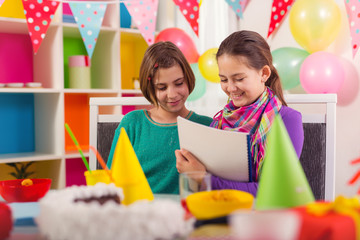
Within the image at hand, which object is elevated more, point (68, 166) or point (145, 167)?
point (145, 167)

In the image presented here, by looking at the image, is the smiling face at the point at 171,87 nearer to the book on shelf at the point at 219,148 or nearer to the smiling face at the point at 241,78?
the smiling face at the point at 241,78

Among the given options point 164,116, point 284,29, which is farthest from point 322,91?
point 164,116

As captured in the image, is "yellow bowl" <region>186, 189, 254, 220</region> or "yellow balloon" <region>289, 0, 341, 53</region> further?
"yellow balloon" <region>289, 0, 341, 53</region>

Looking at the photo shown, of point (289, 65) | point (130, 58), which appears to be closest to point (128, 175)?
point (289, 65)

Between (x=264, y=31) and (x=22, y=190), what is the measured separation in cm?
237

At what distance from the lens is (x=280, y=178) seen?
2.06 feet

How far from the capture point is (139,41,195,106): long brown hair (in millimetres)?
1496

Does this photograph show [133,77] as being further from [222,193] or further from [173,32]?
[222,193]

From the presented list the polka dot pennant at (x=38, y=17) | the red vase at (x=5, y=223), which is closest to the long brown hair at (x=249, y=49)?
the red vase at (x=5, y=223)

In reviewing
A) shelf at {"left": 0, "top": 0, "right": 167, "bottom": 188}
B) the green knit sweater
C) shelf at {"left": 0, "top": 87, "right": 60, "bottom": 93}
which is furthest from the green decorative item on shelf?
the green knit sweater

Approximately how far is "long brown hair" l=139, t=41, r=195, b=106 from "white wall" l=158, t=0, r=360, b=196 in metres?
1.34

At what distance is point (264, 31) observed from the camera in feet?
9.82

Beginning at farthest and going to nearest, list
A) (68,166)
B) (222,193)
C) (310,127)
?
(68,166) < (310,127) < (222,193)

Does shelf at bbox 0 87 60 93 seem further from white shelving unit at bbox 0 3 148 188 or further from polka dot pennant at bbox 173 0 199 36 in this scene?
polka dot pennant at bbox 173 0 199 36
